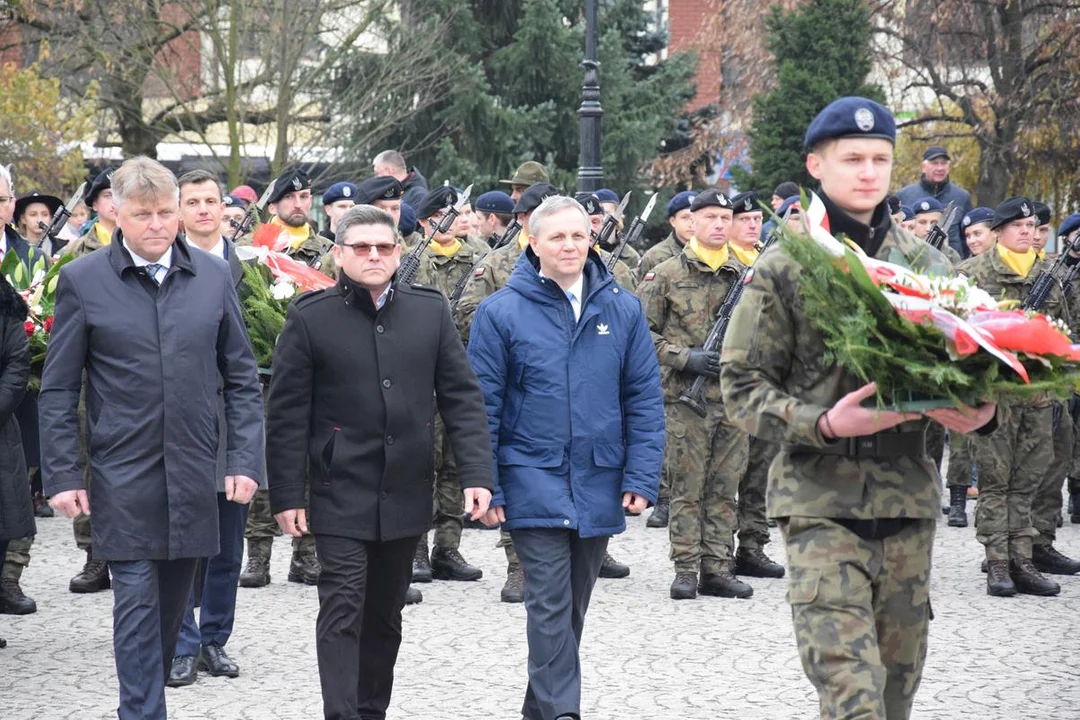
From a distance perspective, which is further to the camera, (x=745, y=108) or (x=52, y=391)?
(x=745, y=108)

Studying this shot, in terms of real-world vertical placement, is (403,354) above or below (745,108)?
below

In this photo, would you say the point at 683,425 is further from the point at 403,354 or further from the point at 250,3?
the point at 250,3

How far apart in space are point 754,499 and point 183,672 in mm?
4425

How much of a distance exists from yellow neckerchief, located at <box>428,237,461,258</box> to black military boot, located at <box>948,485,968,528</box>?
4362 millimetres

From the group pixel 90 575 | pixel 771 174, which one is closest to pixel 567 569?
pixel 90 575

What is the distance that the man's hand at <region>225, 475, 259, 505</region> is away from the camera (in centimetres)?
638

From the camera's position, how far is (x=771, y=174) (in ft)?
76.7

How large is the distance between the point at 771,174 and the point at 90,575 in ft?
49.5

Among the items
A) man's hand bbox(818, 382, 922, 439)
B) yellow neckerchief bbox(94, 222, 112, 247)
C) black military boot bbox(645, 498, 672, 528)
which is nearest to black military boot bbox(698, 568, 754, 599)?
black military boot bbox(645, 498, 672, 528)

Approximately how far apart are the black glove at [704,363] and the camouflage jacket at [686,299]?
0.17 metres

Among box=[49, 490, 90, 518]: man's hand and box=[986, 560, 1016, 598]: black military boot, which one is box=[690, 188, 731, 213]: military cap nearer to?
box=[986, 560, 1016, 598]: black military boot

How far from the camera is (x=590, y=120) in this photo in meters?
17.7

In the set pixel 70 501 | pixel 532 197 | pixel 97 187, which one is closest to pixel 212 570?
pixel 70 501

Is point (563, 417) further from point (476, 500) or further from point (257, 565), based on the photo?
point (257, 565)
